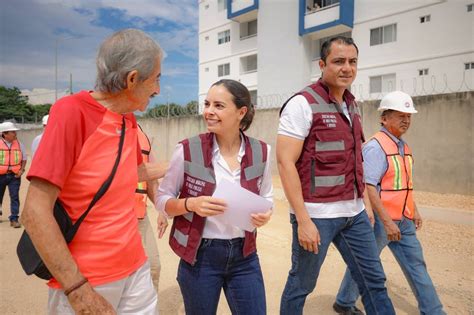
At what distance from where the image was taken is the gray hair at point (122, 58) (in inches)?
60.8

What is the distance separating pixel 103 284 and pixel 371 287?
1.85 meters

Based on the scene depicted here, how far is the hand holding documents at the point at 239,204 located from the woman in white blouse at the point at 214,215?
0.04 metres

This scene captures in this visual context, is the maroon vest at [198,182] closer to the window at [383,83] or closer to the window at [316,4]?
the window at [383,83]

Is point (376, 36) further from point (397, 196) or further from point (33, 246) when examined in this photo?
point (33, 246)

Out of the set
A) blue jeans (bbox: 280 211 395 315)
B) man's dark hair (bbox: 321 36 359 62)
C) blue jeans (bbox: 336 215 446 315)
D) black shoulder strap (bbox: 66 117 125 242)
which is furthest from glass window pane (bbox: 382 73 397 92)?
black shoulder strap (bbox: 66 117 125 242)

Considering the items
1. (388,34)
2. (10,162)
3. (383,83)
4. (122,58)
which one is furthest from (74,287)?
(388,34)

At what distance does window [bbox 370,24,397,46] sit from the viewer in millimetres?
18203

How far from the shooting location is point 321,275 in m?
4.62

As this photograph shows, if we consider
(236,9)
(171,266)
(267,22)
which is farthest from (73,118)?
(236,9)

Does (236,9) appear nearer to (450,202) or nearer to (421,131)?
(421,131)

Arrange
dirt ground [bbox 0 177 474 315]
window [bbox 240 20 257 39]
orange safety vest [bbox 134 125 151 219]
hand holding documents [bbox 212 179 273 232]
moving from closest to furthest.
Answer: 1. hand holding documents [bbox 212 179 273 232]
2. orange safety vest [bbox 134 125 151 219]
3. dirt ground [bbox 0 177 474 315]
4. window [bbox 240 20 257 39]

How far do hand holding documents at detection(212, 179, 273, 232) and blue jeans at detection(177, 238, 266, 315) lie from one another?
0.15 meters

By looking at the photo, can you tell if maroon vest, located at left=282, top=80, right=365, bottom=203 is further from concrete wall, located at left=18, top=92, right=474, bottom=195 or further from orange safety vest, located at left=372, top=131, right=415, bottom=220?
concrete wall, located at left=18, top=92, right=474, bottom=195

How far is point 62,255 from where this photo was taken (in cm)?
138
